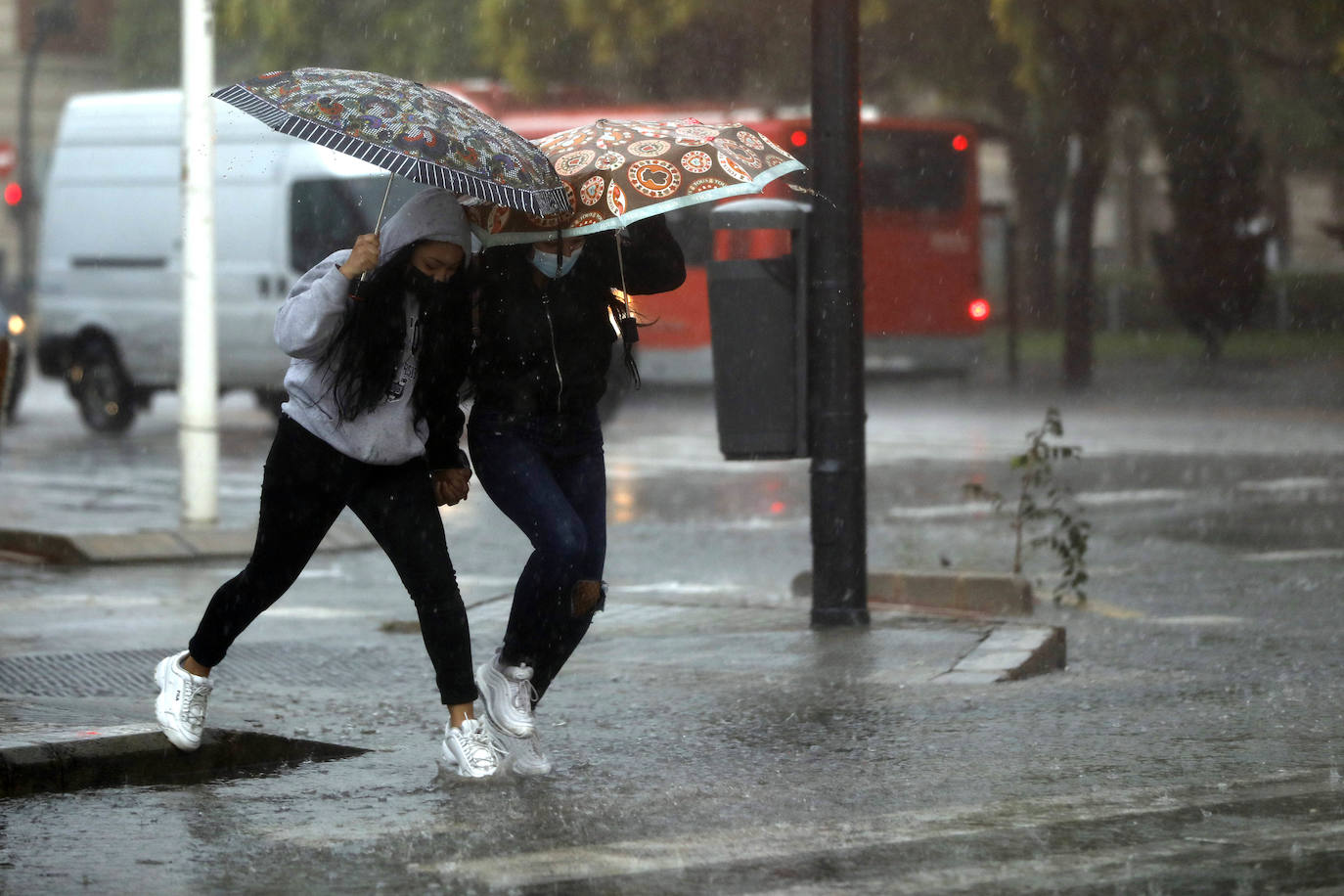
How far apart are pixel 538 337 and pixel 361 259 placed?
1.61ft

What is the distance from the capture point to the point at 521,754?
5762 mm

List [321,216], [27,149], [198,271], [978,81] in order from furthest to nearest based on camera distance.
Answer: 1. [27,149]
2. [978,81]
3. [321,216]
4. [198,271]

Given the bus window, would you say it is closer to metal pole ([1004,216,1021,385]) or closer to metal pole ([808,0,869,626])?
metal pole ([1004,216,1021,385])

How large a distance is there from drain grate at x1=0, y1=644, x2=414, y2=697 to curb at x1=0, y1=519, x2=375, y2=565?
2806 mm

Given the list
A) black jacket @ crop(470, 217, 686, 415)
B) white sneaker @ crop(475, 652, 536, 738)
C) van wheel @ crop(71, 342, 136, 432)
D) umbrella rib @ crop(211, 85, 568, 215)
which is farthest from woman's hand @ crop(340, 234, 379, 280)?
van wheel @ crop(71, 342, 136, 432)

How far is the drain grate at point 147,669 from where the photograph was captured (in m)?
7.27

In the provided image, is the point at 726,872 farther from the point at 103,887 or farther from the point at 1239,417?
the point at 1239,417

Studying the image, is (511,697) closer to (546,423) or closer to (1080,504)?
(546,423)

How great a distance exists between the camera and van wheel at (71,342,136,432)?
2092cm

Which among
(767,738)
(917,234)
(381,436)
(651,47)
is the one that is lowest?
(767,738)

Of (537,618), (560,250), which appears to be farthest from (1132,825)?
(560,250)

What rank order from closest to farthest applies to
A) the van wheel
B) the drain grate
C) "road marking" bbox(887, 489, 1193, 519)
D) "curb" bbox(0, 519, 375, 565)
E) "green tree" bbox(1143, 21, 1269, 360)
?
the drain grate → "curb" bbox(0, 519, 375, 565) → "road marking" bbox(887, 489, 1193, 519) → the van wheel → "green tree" bbox(1143, 21, 1269, 360)

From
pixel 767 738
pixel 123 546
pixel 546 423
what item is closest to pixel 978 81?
pixel 123 546

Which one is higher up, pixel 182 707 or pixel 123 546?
pixel 182 707
